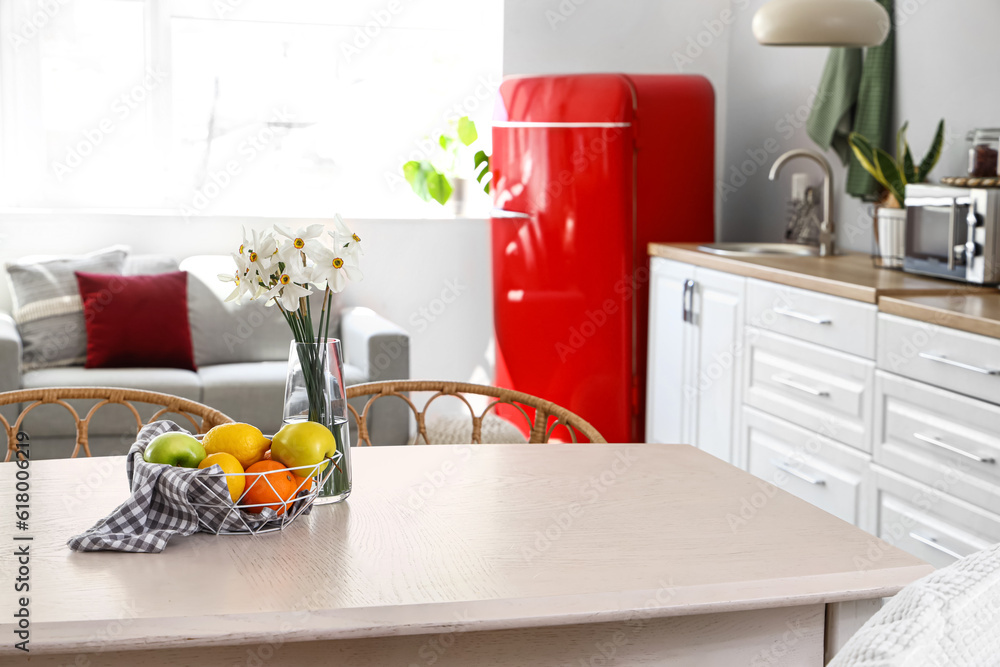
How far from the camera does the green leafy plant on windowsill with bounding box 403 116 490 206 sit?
4278 mm

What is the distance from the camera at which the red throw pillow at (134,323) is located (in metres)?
3.50

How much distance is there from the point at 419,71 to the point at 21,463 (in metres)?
3.56

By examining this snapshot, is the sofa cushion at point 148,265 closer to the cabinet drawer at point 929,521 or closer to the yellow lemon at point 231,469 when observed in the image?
the cabinet drawer at point 929,521

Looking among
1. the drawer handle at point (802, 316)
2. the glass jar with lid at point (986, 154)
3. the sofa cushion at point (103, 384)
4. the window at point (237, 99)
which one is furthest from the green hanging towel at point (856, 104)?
the sofa cushion at point (103, 384)

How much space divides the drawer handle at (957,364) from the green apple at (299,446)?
142 cm

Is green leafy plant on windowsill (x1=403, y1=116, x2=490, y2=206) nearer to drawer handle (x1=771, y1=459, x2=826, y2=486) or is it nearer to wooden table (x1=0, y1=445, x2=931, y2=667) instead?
drawer handle (x1=771, y1=459, x2=826, y2=486)

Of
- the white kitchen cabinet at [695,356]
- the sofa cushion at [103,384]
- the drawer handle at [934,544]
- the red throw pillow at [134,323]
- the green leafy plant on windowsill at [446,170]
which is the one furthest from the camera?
the green leafy plant on windowsill at [446,170]

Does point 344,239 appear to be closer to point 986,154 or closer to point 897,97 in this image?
point 986,154

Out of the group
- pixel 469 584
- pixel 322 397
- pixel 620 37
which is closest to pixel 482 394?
pixel 322 397

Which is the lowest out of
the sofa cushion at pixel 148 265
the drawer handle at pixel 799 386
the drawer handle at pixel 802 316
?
the drawer handle at pixel 799 386

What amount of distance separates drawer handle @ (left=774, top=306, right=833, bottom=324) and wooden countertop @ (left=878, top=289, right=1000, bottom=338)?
8.3 inches

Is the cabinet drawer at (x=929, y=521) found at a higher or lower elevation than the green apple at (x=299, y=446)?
lower

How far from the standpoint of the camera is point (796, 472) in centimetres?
268

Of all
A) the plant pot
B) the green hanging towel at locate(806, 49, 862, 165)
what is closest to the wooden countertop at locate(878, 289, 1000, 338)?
the plant pot
